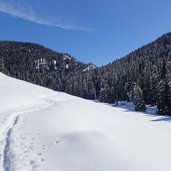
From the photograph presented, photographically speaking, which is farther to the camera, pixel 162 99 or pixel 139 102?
pixel 139 102

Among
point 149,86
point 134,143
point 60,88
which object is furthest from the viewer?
point 60,88

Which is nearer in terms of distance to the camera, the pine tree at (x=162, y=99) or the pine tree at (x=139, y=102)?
the pine tree at (x=162, y=99)

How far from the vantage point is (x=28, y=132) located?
17.7 m

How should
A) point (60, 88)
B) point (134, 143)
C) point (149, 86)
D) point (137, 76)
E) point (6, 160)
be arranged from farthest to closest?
point (60, 88), point (137, 76), point (149, 86), point (134, 143), point (6, 160)

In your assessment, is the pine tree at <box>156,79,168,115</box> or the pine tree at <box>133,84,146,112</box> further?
the pine tree at <box>133,84,146,112</box>

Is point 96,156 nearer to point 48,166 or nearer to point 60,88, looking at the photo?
point 48,166

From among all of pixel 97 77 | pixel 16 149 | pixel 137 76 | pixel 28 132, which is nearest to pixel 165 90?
pixel 137 76

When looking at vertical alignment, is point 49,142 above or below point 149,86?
below

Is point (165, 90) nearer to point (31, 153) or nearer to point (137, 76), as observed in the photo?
point (137, 76)

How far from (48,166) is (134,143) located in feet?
18.1

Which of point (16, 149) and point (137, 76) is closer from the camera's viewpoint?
point (16, 149)

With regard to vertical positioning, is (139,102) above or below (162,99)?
below

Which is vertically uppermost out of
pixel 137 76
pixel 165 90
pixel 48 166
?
pixel 137 76

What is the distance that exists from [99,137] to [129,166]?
460cm
